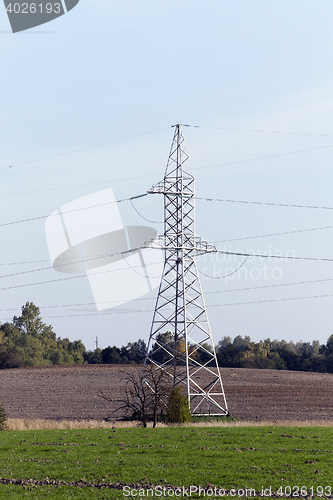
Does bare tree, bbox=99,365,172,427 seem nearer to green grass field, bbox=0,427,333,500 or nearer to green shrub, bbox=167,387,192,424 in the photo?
green shrub, bbox=167,387,192,424

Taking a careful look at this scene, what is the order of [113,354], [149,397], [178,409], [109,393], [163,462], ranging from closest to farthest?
[163,462], [178,409], [149,397], [109,393], [113,354]

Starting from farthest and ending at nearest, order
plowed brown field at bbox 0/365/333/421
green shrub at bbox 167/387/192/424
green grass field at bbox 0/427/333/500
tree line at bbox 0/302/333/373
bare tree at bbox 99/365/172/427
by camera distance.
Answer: tree line at bbox 0/302/333/373 → plowed brown field at bbox 0/365/333/421 → green shrub at bbox 167/387/192/424 → bare tree at bbox 99/365/172/427 → green grass field at bbox 0/427/333/500

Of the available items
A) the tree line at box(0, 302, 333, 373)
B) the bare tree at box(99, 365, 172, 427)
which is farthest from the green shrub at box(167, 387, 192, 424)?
the tree line at box(0, 302, 333, 373)

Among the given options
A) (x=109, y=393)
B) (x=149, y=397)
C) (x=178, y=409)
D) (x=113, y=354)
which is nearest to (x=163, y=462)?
(x=178, y=409)

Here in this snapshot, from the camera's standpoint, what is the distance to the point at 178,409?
30.9 meters

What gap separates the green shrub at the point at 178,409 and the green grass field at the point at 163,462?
5.69m

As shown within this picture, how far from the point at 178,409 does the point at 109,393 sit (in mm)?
27176

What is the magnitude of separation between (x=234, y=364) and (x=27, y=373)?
160ft

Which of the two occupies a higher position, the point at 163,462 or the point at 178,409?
the point at 178,409

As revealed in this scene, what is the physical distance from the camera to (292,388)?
219 ft

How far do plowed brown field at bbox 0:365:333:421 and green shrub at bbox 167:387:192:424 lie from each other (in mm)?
3914

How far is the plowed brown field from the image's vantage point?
1711 inches

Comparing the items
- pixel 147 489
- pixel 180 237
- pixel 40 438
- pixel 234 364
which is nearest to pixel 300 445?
pixel 147 489

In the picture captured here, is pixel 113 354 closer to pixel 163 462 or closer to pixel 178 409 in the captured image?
pixel 178 409
